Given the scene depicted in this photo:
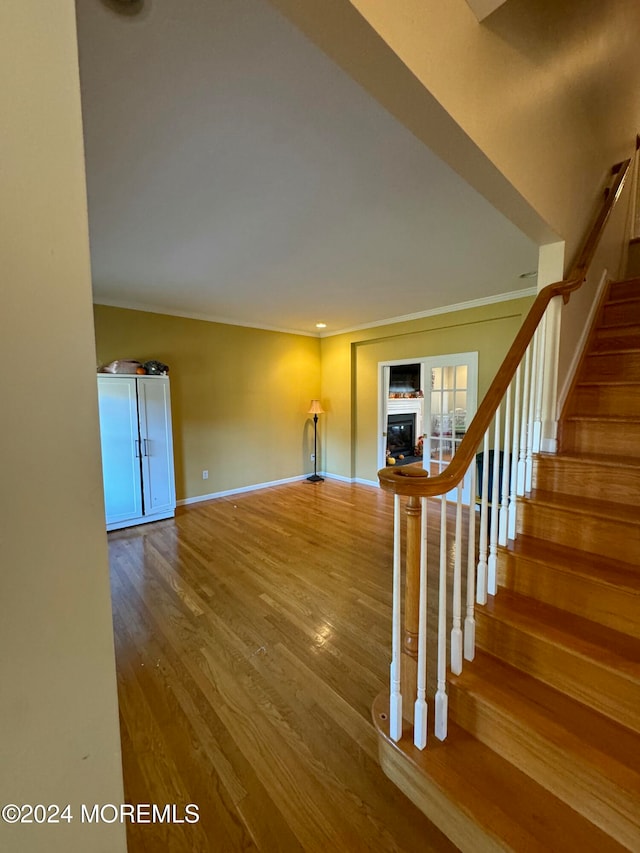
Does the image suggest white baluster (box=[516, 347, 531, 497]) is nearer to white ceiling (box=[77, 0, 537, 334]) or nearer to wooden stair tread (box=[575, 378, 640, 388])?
wooden stair tread (box=[575, 378, 640, 388])

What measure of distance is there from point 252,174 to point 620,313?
2649 mm

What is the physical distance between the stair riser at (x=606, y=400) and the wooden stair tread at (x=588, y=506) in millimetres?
613

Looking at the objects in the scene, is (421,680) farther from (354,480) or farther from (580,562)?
(354,480)

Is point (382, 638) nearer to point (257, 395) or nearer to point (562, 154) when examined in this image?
point (562, 154)

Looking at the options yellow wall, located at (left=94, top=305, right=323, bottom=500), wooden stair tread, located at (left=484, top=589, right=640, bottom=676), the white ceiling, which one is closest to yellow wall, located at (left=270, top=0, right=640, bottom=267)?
the white ceiling

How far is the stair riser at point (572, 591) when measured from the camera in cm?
132

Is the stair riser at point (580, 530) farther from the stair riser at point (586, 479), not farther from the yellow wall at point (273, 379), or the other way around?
the yellow wall at point (273, 379)

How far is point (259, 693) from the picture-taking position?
1.67 meters

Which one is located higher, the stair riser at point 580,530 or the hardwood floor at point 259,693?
the stair riser at point 580,530

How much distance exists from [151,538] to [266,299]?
2910 millimetres

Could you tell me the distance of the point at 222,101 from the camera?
4.54 ft

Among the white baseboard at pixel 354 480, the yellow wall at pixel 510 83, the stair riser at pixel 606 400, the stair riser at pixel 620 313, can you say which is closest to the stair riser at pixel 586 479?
the stair riser at pixel 606 400

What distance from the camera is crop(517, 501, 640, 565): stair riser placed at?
1.49 meters

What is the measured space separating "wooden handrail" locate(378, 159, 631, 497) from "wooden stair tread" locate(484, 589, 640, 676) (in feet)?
2.35
